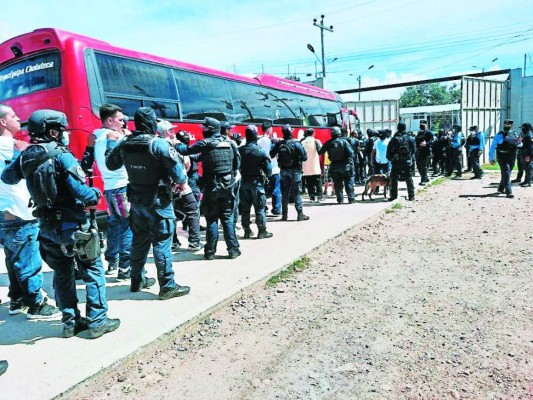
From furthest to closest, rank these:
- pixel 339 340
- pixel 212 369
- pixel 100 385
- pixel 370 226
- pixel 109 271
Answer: pixel 370 226
pixel 109 271
pixel 339 340
pixel 212 369
pixel 100 385

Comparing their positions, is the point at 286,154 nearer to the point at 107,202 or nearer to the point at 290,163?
the point at 290,163

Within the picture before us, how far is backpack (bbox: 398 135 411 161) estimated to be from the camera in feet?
32.2

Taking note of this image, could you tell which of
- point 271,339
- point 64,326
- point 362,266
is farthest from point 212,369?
point 362,266

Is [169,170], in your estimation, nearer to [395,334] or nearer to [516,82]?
[395,334]

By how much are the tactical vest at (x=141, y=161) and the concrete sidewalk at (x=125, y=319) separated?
124cm

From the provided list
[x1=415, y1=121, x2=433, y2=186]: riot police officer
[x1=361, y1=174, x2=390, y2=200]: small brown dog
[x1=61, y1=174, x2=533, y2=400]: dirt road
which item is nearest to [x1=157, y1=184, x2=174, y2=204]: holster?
[x1=61, y1=174, x2=533, y2=400]: dirt road

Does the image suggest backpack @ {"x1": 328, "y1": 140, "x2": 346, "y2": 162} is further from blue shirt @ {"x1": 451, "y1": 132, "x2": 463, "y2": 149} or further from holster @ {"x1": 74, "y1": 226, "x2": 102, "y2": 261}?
holster @ {"x1": 74, "y1": 226, "x2": 102, "y2": 261}

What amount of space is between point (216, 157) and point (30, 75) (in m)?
4.01

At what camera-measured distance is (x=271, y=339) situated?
11.5 feet

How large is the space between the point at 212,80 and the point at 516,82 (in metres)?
16.4

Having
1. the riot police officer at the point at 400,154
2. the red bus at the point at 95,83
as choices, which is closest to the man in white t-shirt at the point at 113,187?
the red bus at the point at 95,83

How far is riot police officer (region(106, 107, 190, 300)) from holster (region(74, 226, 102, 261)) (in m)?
0.84

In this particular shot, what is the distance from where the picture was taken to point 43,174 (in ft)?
9.93

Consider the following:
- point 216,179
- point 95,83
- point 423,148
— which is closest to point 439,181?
point 423,148
